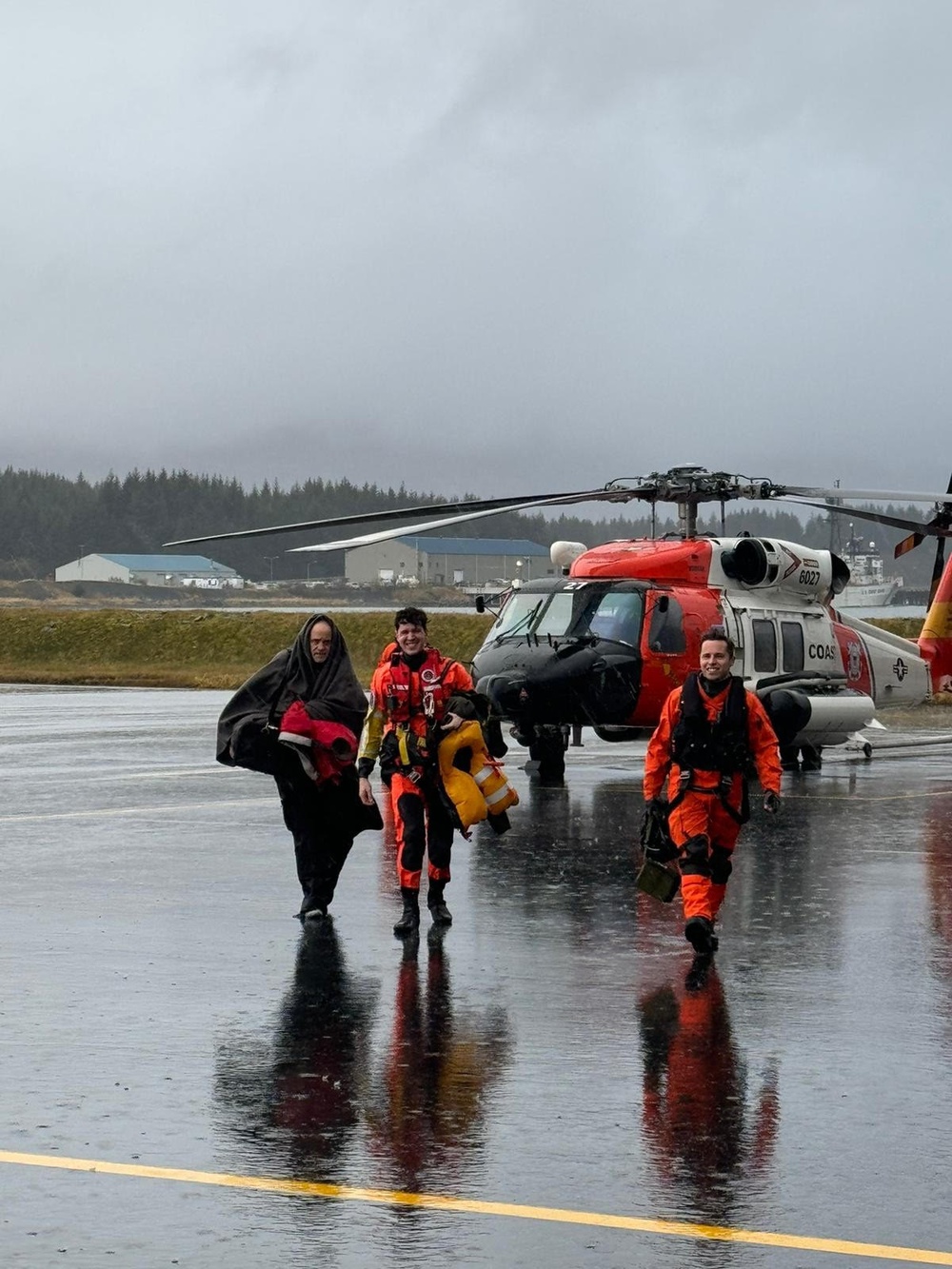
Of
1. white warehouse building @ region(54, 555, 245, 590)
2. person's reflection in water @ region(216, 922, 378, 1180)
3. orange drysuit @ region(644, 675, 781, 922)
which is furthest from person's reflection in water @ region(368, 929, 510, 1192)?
white warehouse building @ region(54, 555, 245, 590)

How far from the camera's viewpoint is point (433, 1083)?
688 centimetres

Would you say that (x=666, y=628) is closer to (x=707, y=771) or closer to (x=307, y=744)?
(x=307, y=744)

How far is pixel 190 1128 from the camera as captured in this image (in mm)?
6211

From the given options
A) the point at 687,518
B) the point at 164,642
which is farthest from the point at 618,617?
the point at 164,642

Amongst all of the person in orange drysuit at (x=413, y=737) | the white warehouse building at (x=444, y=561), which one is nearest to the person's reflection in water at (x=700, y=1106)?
the person in orange drysuit at (x=413, y=737)

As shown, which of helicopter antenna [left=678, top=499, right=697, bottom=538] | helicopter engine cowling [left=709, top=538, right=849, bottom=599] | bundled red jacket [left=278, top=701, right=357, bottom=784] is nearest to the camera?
bundled red jacket [left=278, top=701, right=357, bottom=784]

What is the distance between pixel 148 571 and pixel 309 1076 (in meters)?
175

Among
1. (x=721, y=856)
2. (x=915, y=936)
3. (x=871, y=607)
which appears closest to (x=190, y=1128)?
(x=721, y=856)

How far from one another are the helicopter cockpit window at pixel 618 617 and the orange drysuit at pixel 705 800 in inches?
363

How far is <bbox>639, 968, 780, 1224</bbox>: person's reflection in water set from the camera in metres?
5.64

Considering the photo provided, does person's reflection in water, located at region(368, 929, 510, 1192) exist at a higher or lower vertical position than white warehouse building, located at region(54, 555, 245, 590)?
lower

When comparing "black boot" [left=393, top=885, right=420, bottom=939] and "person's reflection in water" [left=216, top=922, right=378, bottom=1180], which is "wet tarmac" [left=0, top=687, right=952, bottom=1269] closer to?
"person's reflection in water" [left=216, top=922, right=378, bottom=1180]

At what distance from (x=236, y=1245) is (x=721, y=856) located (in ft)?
16.9

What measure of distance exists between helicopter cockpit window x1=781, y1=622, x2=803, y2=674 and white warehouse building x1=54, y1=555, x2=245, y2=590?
5871 inches
